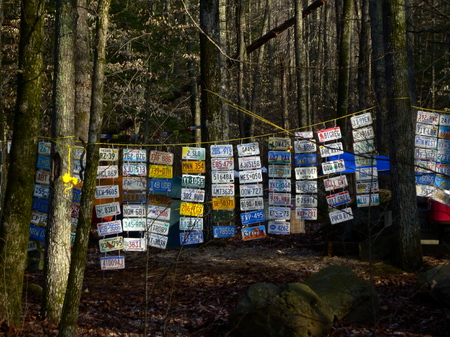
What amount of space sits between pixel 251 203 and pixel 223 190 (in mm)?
589

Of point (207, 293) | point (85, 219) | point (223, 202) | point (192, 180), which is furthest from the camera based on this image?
point (223, 202)

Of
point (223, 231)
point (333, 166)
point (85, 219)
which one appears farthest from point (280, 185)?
point (85, 219)

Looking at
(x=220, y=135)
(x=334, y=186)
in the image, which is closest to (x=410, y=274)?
(x=334, y=186)

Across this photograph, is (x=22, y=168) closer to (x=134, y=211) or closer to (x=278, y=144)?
(x=134, y=211)

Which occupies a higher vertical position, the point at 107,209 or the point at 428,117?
the point at 428,117

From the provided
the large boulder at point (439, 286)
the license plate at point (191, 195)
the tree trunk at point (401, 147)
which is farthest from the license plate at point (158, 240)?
the large boulder at point (439, 286)

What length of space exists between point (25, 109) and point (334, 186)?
5.57 m

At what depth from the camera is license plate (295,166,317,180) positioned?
956 centimetres

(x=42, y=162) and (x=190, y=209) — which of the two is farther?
(x=190, y=209)

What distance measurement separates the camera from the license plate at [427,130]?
9367mm

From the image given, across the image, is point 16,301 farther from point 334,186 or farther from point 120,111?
point 120,111

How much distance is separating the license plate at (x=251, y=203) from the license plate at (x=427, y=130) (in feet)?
10.3

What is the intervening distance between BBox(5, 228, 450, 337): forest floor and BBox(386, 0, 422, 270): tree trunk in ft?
1.56

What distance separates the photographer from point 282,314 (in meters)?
6.34
